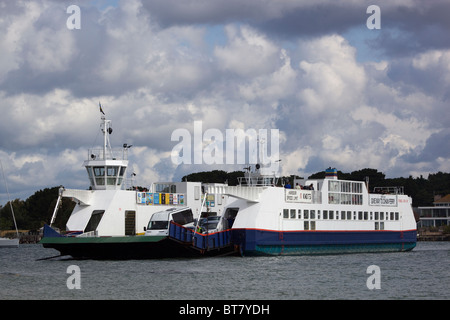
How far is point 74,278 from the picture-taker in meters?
41.2

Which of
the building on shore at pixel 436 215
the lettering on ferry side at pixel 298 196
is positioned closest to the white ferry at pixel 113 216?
the lettering on ferry side at pixel 298 196

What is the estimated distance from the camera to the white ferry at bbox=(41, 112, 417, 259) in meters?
53.8

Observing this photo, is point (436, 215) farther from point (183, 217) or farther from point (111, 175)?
point (111, 175)

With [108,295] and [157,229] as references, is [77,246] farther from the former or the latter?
[108,295]

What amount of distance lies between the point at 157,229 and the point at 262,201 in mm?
8623

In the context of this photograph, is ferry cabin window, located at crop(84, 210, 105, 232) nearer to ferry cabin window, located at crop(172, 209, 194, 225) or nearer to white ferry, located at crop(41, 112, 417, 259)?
white ferry, located at crop(41, 112, 417, 259)

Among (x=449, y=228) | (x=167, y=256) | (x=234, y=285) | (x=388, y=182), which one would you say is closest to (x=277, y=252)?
(x=167, y=256)

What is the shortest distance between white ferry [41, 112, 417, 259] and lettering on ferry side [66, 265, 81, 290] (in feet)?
15.5

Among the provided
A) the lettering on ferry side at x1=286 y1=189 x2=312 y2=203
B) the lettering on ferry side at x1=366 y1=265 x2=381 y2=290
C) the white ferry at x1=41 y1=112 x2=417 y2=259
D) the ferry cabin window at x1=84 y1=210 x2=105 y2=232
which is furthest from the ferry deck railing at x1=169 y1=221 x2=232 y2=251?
the lettering on ferry side at x1=366 y1=265 x2=381 y2=290

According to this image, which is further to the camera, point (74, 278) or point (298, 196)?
point (298, 196)

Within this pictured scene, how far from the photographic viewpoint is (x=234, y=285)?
1521 inches

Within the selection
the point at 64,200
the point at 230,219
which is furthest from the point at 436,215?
the point at 230,219

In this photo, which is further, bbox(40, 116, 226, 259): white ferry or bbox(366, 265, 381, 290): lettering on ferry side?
bbox(40, 116, 226, 259): white ferry

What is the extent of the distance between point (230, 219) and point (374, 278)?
63.9 ft
